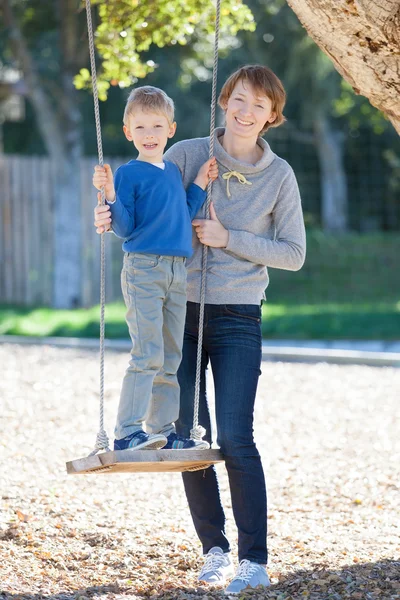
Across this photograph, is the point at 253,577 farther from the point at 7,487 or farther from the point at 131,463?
the point at 7,487

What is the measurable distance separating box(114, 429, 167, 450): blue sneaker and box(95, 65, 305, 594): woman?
10.0 inches

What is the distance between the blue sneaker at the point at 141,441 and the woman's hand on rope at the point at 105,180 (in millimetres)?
834

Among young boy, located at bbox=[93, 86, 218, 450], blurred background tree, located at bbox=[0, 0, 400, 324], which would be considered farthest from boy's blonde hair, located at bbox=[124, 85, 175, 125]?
blurred background tree, located at bbox=[0, 0, 400, 324]

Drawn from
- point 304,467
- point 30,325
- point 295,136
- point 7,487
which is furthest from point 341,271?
point 7,487

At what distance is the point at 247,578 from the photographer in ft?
12.1

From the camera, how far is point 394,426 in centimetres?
775

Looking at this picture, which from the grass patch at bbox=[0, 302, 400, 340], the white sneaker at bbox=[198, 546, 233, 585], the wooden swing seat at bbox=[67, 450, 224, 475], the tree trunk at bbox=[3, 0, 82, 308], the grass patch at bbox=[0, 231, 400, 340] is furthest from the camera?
the tree trunk at bbox=[3, 0, 82, 308]

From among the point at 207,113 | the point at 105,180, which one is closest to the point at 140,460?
the point at 105,180

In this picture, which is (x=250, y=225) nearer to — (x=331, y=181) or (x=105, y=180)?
(x=105, y=180)

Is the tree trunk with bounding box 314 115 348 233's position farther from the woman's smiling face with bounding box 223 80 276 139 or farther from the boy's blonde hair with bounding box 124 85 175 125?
the boy's blonde hair with bounding box 124 85 175 125

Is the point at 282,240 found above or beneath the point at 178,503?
above

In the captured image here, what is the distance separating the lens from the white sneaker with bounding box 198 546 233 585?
3867 mm

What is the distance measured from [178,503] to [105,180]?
255 cm

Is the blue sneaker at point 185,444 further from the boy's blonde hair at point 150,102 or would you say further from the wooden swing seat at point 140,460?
the boy's blonde hair at point 150,102
